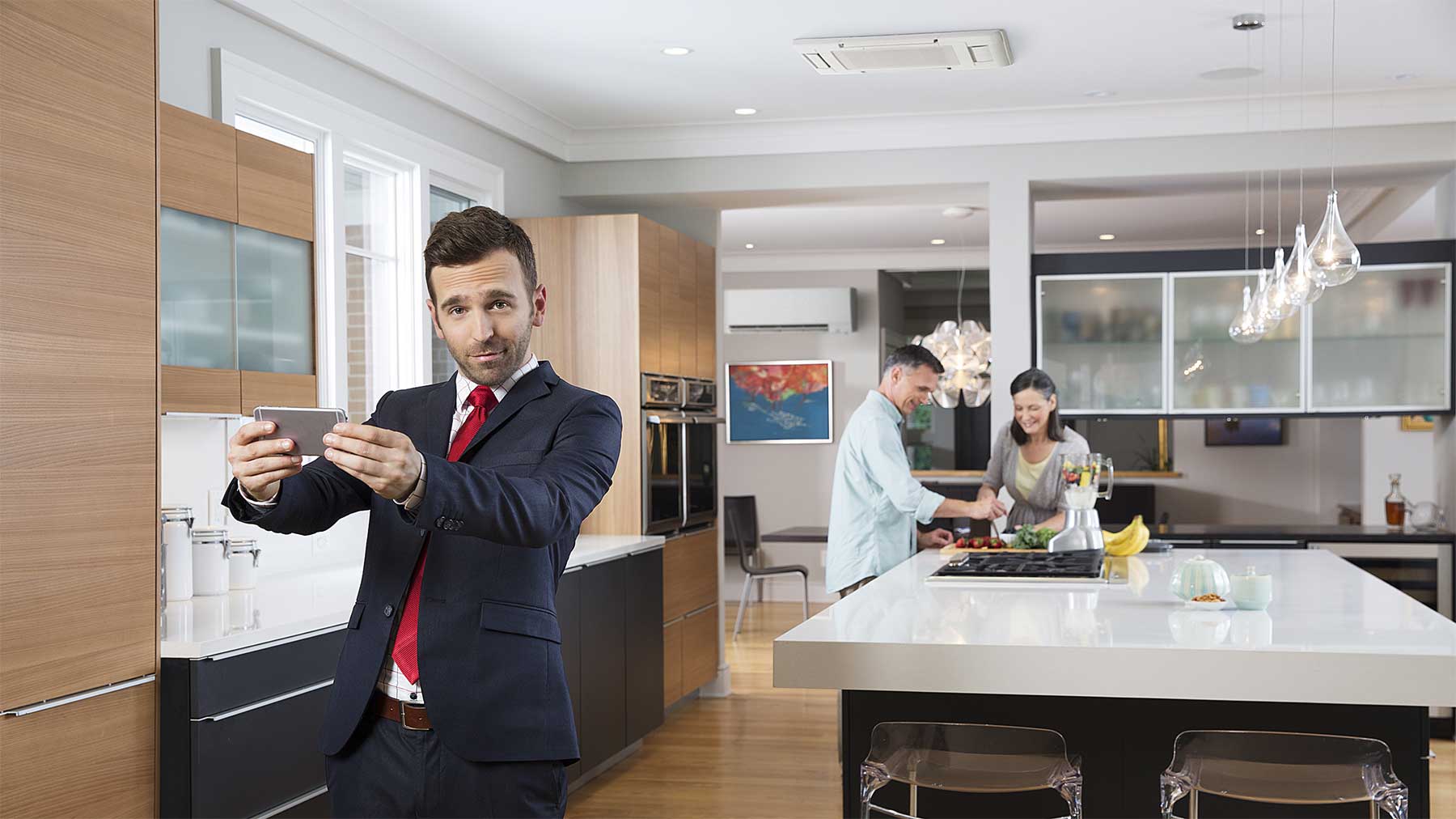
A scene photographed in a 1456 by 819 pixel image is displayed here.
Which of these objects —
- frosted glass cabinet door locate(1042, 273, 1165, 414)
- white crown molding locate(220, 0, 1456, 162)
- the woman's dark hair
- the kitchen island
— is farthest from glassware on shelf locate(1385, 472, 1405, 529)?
the kitchen island

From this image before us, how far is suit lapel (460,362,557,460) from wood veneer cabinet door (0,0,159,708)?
1115mm

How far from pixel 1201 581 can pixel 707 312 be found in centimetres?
360

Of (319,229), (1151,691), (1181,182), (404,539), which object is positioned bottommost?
(1151,691)

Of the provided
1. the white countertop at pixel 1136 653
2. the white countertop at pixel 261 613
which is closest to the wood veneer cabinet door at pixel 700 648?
the white countertop at pixel 261 613

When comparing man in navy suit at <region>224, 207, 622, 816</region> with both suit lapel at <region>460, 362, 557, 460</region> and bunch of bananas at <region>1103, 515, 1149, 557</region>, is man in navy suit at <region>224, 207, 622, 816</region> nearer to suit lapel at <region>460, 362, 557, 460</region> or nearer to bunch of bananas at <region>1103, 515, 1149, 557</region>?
suit lapel at <region>460, 362, 557, 460</region>

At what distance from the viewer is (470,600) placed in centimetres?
152

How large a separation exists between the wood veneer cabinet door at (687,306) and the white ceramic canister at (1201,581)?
124 inches

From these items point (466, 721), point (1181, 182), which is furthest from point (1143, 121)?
point (466, 721)

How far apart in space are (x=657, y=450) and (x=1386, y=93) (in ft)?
10.7

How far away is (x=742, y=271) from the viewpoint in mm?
9703

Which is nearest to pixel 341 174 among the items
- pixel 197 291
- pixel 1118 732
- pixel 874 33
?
pixel 197 291

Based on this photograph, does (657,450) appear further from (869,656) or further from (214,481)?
(869,656)

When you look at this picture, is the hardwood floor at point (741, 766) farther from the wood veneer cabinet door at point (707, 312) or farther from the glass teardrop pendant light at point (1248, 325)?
the glass teardrop pendant light at point (1248, 325)

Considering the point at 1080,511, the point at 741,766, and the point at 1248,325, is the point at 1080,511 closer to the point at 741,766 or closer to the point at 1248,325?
the point at 1248,325
